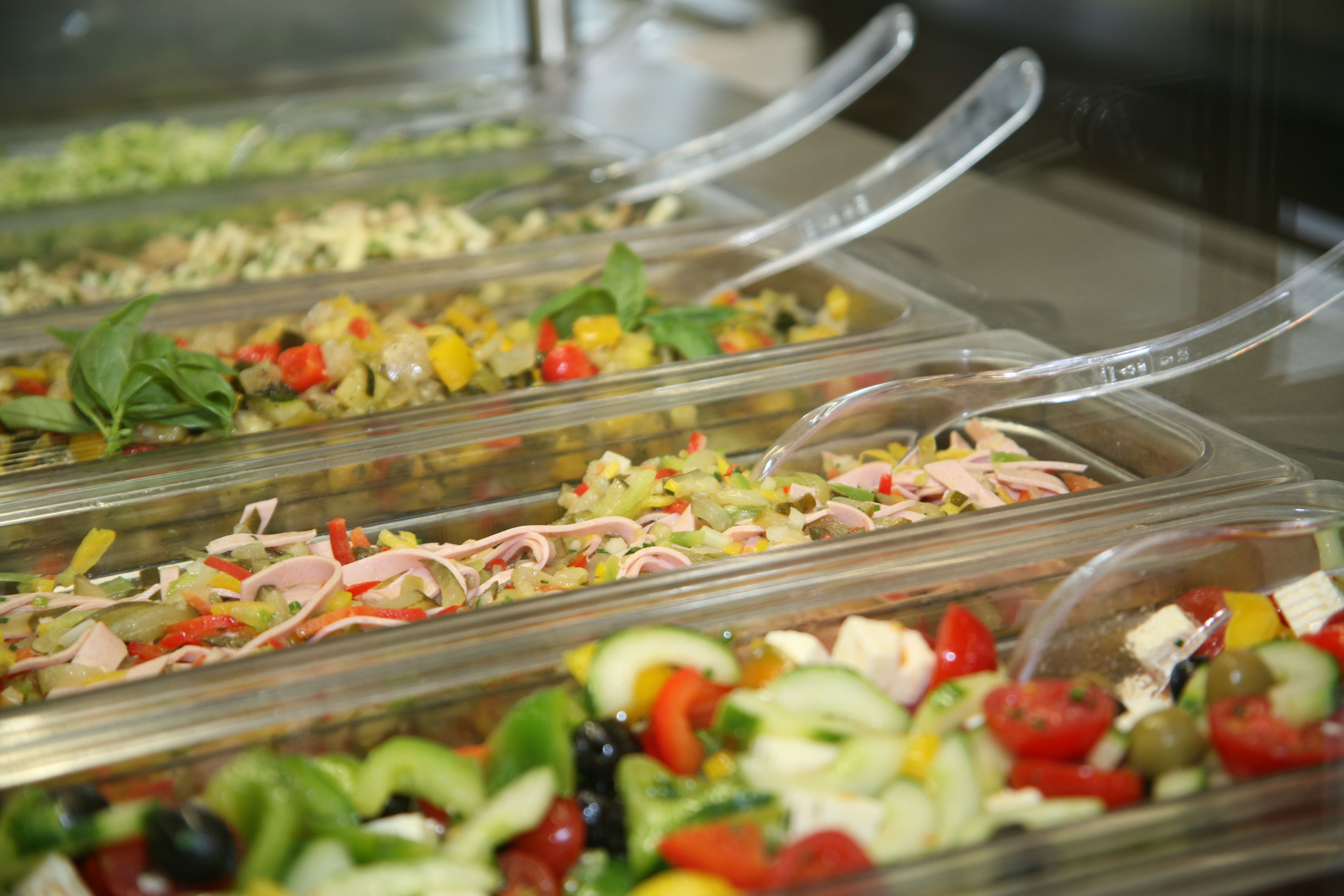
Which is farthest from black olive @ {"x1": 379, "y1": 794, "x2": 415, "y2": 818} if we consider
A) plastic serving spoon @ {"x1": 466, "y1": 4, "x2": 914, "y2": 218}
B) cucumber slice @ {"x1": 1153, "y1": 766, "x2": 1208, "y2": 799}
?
plastic serving spoon @ {"x1": 466, "y1": 4, "x2": 914, "y2": 218}

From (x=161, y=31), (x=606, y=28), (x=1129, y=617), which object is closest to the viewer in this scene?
(x=1129, y=617)

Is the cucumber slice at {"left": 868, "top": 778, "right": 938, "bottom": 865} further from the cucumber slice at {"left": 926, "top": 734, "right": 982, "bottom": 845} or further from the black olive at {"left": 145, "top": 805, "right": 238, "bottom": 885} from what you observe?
the black olive at {"left": 145, "top": 805, "right": 238, "bottom": 885}

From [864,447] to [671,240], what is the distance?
0.72 metres

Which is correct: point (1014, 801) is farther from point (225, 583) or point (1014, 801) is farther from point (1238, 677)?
point (225, 583)

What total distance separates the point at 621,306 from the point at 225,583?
75 centimetres

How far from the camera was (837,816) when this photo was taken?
0.77m

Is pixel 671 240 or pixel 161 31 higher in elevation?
pixel 161 31

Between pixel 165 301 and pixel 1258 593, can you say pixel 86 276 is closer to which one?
pixel 165 301

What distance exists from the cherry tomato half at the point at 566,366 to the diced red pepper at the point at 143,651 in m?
0.67

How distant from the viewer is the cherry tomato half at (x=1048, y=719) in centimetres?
85

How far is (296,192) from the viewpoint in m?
2.52

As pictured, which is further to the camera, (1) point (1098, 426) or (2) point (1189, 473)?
(1) point (1098, 426)

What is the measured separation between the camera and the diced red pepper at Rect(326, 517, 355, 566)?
134 centimetres

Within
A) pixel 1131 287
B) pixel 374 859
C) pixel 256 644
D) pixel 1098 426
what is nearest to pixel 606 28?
pixel 1131 287
